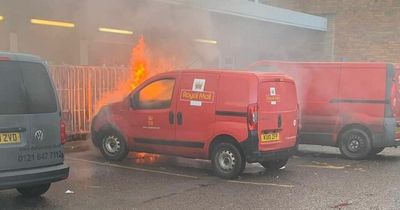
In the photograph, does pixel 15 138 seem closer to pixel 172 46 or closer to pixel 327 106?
pixel 327 106

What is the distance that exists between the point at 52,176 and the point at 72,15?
6271 mm

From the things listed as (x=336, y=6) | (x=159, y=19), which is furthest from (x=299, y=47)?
(x=159, y=19)

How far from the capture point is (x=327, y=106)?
361 inches

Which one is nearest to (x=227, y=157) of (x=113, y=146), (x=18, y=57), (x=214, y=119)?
(x=214, y=119)

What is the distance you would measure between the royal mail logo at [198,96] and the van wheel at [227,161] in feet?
2.10

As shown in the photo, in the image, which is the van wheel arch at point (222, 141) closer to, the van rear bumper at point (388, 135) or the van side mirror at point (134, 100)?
the van side mirror at point (134, 100)

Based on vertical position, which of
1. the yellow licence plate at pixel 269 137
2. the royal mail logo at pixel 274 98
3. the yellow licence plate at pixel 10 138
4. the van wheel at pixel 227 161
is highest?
the royal mail logo at pixel 274 98

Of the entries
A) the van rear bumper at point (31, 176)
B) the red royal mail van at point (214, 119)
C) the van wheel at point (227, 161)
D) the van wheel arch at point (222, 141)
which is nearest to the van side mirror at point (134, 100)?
the red royal mail van at point (214, 119)

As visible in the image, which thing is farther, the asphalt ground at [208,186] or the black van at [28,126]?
the asphalt ground at [208,186]

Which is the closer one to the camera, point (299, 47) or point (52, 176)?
point (52, 176)

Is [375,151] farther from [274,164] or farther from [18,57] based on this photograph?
[18,57]

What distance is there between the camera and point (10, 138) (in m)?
5.12

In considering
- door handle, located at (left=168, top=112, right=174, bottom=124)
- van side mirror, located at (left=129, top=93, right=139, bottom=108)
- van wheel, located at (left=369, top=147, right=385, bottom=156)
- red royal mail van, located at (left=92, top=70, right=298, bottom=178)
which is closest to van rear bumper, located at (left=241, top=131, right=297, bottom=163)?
red royal mail van, located at (left=92, top=70, right=298, bottom=178)

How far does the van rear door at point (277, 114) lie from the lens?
704 centimetres
